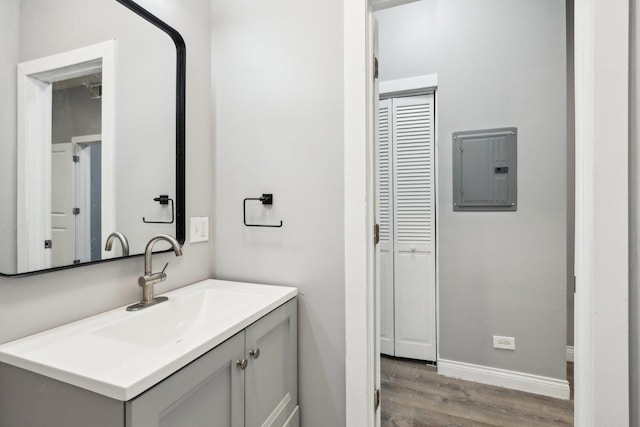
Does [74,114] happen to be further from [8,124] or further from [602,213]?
[602,213]

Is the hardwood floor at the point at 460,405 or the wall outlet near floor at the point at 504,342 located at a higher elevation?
the wall outlet near floor at the point at 504,342

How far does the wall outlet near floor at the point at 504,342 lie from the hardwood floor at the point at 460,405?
274 millimetres

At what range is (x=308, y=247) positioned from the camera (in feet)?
4.73

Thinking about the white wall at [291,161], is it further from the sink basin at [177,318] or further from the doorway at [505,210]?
the doorway at [505,210]

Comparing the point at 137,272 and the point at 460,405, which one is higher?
the point at 137,272

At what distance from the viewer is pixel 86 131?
1.07 m

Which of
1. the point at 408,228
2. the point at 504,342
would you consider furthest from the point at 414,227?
the point at 504,342

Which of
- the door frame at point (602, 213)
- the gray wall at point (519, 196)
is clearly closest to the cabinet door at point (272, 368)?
the door frame at point (602, 213)

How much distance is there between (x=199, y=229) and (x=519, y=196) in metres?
1.98

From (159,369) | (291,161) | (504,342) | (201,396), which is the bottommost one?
(504,342)

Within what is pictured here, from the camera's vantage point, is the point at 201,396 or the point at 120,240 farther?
the point at 120,240

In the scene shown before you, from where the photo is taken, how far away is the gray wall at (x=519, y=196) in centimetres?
196

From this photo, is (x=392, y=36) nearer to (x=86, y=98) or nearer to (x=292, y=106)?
(x=292, y=106)

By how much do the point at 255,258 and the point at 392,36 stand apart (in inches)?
83.1
